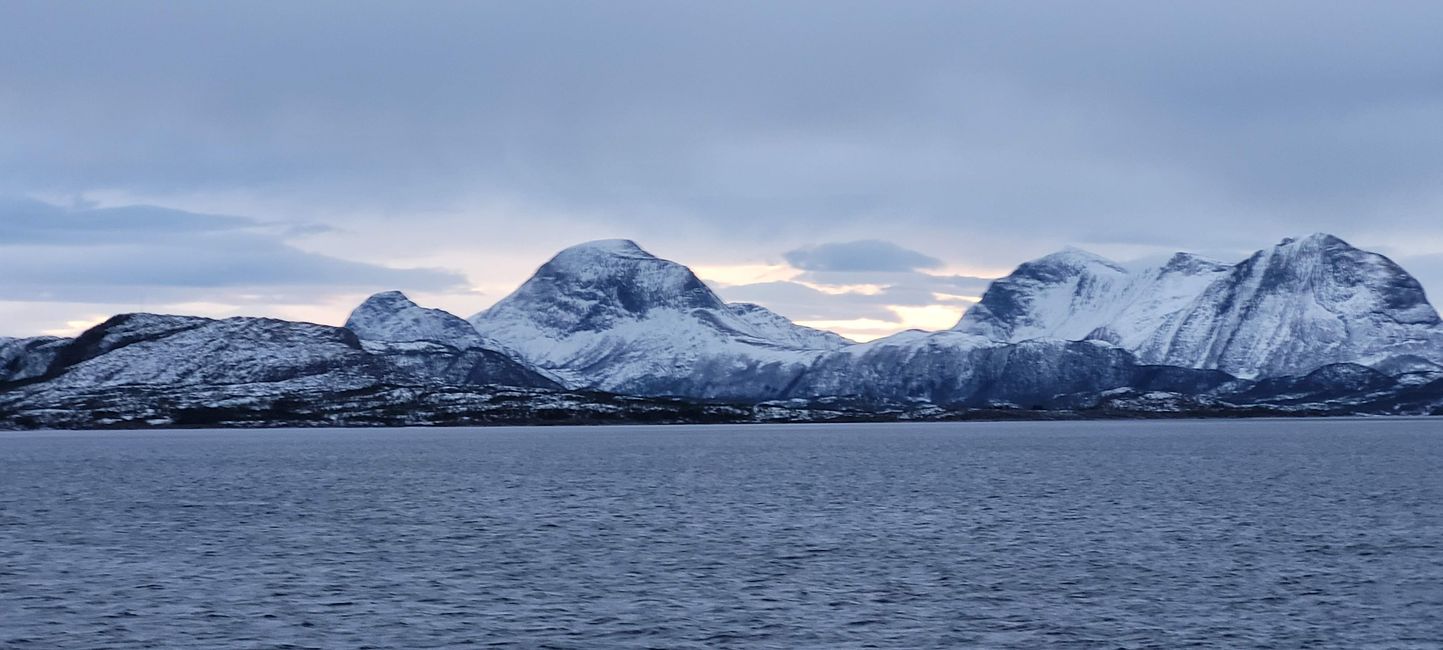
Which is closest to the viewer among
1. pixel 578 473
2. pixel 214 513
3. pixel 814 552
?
pixel 814 552

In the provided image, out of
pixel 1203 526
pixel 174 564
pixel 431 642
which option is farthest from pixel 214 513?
pixel 1203 526

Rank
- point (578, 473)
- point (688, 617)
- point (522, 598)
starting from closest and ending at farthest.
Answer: point (688, 617) < point (522, 598) < point (578, 473)

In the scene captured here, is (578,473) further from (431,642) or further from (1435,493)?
(431,642)

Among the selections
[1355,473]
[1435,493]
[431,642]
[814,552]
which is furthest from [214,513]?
[1355,473]

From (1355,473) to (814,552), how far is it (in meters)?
120

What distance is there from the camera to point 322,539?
10200 cm

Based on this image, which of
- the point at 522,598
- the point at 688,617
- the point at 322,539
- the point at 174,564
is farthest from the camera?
the point at 322,539

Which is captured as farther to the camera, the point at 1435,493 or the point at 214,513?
the point at 1435,493

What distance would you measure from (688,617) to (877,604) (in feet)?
31.9

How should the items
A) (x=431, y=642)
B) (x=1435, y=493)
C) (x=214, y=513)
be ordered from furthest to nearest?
(x=1435, y=493)
(x=214, y=513)
(x=431, y=642)

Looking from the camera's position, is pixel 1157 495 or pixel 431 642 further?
pixel 1157 495

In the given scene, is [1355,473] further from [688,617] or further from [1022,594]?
[688,617]

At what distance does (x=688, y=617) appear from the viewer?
6612cm

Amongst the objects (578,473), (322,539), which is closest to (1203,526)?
(322,539)
